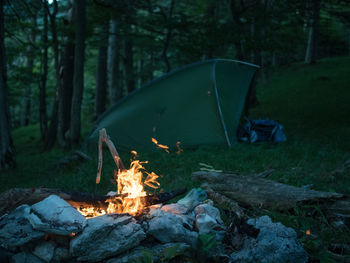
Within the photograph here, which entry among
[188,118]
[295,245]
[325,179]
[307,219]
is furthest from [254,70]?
[295,245]

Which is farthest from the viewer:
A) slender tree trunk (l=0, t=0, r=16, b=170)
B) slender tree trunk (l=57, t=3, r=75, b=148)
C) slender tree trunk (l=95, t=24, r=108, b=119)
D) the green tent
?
slender tree trunk (l=95, t=24, r=108, b=119)

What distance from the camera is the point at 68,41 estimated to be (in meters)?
10.8

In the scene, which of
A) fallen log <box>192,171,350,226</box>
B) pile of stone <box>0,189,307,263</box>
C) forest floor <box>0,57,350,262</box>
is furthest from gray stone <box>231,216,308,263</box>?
fallen log <box>192,171,350,226</box>

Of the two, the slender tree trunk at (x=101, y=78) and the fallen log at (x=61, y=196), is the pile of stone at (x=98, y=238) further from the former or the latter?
the slender tree trunk at (x=101, y=78)

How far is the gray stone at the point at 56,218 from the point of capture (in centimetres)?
306

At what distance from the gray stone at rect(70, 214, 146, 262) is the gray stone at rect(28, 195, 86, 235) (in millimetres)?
114

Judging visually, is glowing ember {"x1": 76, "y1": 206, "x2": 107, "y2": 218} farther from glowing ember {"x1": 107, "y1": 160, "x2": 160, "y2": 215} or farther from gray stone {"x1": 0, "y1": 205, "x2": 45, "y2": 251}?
gray stone {"x1": 0, "y1": 205, "x2": 45, "y2": 251}

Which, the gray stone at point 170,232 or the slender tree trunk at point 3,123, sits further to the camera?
the slender tree trunk at point 3,123

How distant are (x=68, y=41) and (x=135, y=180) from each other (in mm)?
8279

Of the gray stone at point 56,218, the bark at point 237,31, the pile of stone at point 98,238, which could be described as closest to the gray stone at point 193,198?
the pile of stone at point 98,238

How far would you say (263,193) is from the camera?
4270 millimetres

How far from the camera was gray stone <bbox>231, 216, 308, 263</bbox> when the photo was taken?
2984 millimetres

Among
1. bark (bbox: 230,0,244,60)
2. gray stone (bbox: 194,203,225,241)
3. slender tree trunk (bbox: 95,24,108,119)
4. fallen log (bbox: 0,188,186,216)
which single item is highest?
bark (bbox: 230,0,244,60)

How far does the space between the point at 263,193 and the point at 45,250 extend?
107 inches
